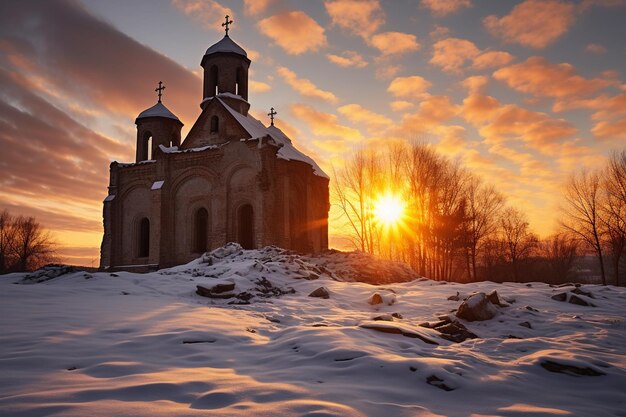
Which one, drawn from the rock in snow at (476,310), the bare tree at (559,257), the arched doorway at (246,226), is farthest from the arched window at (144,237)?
the bare tree at (559,257)

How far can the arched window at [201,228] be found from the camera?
869 inches

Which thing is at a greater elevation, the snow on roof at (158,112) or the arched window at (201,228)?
the snow on roof at (158,112)

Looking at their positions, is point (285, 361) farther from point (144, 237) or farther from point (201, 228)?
point (144, 237)

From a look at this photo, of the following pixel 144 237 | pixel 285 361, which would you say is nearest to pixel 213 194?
pixel 144 237

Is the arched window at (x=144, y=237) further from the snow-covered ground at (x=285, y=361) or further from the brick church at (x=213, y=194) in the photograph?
the snow-covered ground at (x=285, y=361)

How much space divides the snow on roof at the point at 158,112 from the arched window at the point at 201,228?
9.84 m

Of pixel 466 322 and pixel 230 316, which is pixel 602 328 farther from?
pixel 230 316

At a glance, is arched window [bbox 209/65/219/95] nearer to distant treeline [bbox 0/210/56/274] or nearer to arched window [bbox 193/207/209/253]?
arched window [bbox 193/207/209/253]

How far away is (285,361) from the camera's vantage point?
12.5 feet

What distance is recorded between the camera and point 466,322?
6.79 meters

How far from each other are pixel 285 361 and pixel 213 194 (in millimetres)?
18594

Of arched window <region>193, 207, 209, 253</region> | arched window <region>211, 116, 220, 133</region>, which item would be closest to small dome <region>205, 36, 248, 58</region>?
arched window <region>211, 116, 220, 133</region>

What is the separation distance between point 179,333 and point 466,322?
487cm

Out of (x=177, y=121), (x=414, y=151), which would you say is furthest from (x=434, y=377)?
(x=177, y=121)
